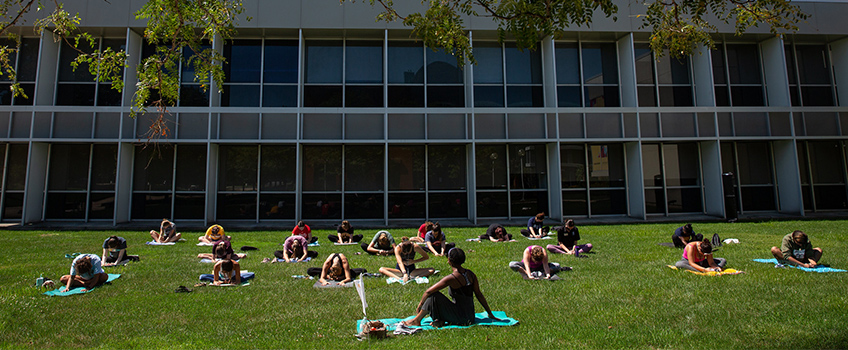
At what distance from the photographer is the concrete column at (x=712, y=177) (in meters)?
20.4

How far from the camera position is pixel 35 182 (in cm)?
1920

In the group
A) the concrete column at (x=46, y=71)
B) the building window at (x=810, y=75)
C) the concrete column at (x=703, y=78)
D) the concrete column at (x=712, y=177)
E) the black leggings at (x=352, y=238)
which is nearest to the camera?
the black leggings at (x=352, y=238)

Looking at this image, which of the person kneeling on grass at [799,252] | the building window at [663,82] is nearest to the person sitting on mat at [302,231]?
the person kneeling on grass at [799,252]

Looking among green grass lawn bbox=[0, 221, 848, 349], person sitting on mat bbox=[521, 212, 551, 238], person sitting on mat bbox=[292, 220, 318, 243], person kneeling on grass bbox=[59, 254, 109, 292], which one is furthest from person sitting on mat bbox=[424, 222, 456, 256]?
person kneeling on grass bbox=[59, 254, 109, 292]

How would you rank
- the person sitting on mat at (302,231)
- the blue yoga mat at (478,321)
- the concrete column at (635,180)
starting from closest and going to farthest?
the blue yoga mat at (478,321) → the person sitting on mat at (302,231) → the concrete column at (635,180)

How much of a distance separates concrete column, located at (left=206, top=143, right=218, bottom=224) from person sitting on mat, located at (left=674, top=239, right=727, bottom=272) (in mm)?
17644

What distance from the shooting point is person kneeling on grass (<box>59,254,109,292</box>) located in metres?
8.23

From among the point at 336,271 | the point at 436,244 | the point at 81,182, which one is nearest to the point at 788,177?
the point at 436,244

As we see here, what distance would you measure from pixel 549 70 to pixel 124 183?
19.8 m

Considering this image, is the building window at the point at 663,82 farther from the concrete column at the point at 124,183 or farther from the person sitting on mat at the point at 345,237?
the concrete column at the point at 124,183

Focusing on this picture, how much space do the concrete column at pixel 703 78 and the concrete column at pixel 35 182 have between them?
29.9 m

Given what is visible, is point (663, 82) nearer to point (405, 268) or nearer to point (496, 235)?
point (496, 235)

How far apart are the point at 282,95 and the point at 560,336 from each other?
1788cm

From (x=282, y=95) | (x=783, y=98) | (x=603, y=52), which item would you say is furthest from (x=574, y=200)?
(x=282, y=95)
